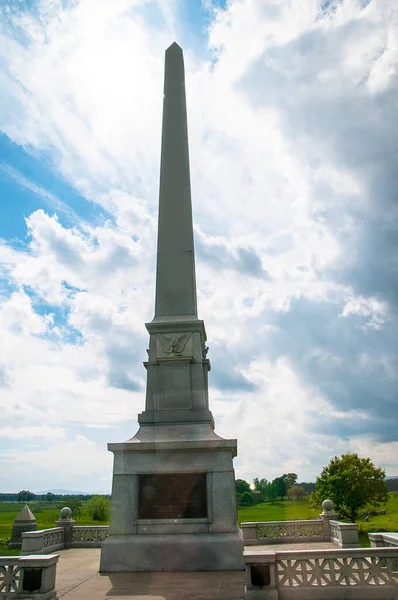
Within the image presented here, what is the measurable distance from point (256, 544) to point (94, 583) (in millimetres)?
9249

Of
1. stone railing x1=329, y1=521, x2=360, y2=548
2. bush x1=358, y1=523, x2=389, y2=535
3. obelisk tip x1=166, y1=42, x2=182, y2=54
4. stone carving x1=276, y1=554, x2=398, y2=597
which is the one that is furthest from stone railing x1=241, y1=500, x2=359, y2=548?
obelisk tip x1=166, y1=42, x2=182, y2=54

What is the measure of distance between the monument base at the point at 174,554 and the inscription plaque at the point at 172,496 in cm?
60

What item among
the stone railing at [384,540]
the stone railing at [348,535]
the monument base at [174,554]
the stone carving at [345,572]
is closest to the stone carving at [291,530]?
the stone railing at [348,535]

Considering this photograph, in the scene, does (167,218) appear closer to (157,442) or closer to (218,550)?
(157,442)

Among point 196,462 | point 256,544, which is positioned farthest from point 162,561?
point 256,544

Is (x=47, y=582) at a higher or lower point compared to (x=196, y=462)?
lower

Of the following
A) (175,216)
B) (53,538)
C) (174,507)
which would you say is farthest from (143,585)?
(175,216)

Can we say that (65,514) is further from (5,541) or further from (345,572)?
(345,572)

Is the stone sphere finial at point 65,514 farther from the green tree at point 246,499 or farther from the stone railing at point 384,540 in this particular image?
the green tree at point 246,499

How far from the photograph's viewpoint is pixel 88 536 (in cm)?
1683

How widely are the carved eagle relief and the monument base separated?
5449 mm

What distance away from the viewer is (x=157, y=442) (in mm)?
12258

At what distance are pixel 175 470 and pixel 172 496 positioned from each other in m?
0.70

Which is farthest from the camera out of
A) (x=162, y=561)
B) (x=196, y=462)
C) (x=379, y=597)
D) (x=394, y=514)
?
(x=394, y=514)
